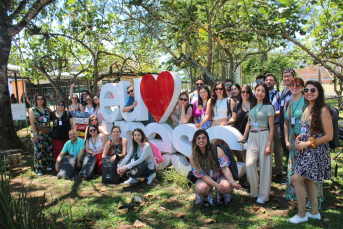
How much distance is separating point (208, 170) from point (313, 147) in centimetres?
143

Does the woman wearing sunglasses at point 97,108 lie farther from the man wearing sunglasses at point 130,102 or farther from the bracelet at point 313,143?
the bracelet at point 313,143

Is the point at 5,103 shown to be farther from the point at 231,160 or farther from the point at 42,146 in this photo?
the point at 231,160

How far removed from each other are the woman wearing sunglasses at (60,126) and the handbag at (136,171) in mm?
2119

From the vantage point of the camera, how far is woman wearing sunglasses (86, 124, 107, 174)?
5801 millimetres

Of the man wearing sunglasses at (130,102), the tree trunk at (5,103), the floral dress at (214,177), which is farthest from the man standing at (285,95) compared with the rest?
the tree trunk at (5,103)

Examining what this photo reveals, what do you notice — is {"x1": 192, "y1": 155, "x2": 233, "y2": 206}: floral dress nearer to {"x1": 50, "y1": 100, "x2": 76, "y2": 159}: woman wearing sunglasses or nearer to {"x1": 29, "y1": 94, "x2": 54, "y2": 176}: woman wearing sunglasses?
{"x1": 50, "y1": 100, "x2": 76, "y2": 159}: woman wearing sunglasses

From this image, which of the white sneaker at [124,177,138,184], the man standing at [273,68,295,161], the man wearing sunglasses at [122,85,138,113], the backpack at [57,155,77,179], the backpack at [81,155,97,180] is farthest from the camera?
the man wearing sunglasses at [122,85,138,113]

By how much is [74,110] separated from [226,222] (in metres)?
5.28

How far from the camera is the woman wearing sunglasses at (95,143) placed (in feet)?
19.0

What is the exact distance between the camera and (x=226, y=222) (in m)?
3.56

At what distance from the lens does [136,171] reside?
4.98 metres

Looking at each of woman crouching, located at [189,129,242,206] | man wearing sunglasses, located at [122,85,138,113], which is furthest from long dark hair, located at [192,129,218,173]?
man wearing sunglasses, located at [122,85,138,113]

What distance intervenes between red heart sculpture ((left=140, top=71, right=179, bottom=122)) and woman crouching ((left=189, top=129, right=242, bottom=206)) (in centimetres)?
182

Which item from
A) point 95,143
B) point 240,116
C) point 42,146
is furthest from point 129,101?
point 240,116
